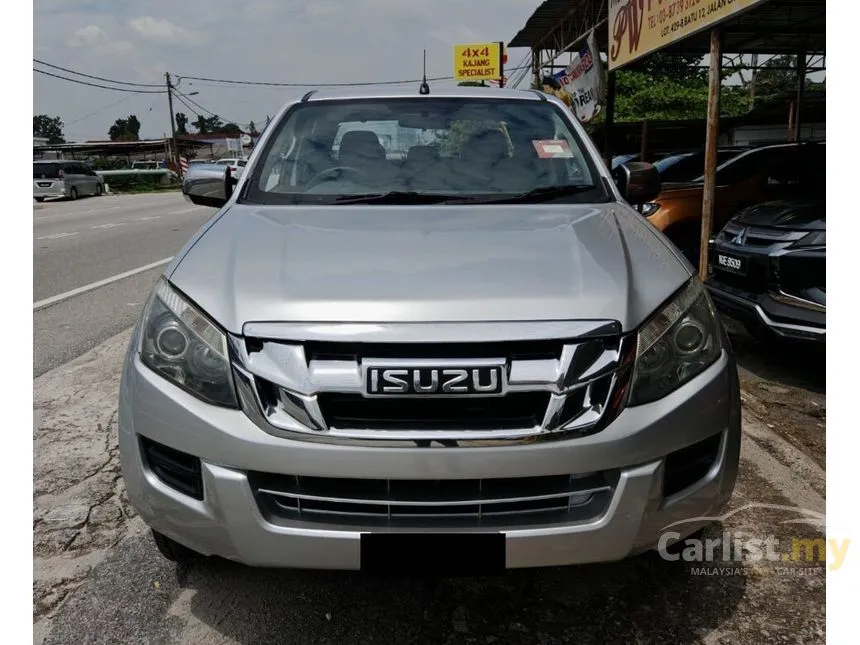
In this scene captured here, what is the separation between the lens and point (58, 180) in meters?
26.1

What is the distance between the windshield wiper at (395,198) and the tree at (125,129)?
100 m

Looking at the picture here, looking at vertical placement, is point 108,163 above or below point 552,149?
above

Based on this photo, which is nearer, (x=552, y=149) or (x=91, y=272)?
(x=552, y=149)

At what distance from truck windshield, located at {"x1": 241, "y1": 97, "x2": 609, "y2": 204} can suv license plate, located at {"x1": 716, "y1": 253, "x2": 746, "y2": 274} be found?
211cm

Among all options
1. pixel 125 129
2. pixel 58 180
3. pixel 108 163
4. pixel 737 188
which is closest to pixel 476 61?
pixel 58 180

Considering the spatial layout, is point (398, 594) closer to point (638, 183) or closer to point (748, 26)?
point (638, 183)

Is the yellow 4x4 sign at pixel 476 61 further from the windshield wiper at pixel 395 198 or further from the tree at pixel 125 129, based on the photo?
the tree at pixel 125 129

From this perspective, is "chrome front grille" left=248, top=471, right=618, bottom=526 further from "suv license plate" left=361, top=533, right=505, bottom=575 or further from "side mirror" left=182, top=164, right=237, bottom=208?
"side mirror" left=182, top=164, right=237, bottom=208

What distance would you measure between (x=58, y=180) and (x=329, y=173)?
26629 millimetres

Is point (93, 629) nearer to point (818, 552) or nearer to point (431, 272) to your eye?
point (431, 272)

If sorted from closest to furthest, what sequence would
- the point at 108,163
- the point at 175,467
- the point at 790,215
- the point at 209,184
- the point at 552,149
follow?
the point at 175,467 < the point at 552,149 < the point at 209,184 < the point at 790,215 < the point at 108,163

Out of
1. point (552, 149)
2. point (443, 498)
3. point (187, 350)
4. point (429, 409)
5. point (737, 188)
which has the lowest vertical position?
point (443, 498)

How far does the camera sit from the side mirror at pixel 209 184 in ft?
11.6

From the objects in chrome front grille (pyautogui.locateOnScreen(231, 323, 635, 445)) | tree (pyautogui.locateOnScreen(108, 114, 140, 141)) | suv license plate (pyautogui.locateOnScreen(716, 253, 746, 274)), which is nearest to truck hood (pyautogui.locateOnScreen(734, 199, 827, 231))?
suv license plate (pyautogui.locateOnScreen(716, 253, 746, 274))
